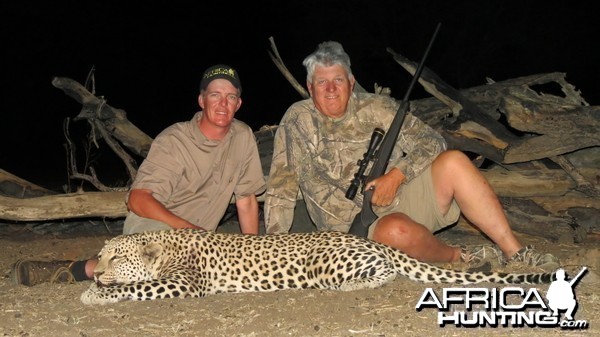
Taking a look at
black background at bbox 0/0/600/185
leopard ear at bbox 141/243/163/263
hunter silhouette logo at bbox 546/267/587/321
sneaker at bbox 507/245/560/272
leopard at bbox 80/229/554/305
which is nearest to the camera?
hunter silhouette logo at bbox 546/267/587/321

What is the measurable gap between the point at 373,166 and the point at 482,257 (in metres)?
0.95

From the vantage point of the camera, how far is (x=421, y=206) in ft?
18.0

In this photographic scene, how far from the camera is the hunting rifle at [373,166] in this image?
5.36m

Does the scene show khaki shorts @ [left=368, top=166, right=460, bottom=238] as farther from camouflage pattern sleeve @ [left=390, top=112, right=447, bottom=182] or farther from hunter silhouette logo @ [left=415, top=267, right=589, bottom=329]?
hunter silhouette logo @ [left=415, top=267, right=589, bottom=329]

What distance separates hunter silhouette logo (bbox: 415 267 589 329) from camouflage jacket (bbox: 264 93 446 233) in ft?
4.53

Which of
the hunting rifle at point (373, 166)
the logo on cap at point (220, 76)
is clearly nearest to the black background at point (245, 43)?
the logo on cap at point (220, 76)

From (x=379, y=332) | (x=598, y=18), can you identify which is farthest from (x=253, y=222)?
(x=598, y=18)

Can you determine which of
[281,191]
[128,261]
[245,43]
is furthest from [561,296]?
[245,43]

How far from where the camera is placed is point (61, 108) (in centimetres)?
2389

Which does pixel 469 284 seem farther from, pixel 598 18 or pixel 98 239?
pixel 598 18

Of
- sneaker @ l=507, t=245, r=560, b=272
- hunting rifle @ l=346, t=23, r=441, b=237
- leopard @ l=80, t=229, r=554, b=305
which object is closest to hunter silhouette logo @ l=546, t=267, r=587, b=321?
leopard @ l=80, t=229, r=554, b=305

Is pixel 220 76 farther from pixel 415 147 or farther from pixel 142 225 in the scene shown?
pixel 415 147

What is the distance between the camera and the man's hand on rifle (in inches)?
211

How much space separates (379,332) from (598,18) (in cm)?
2275
